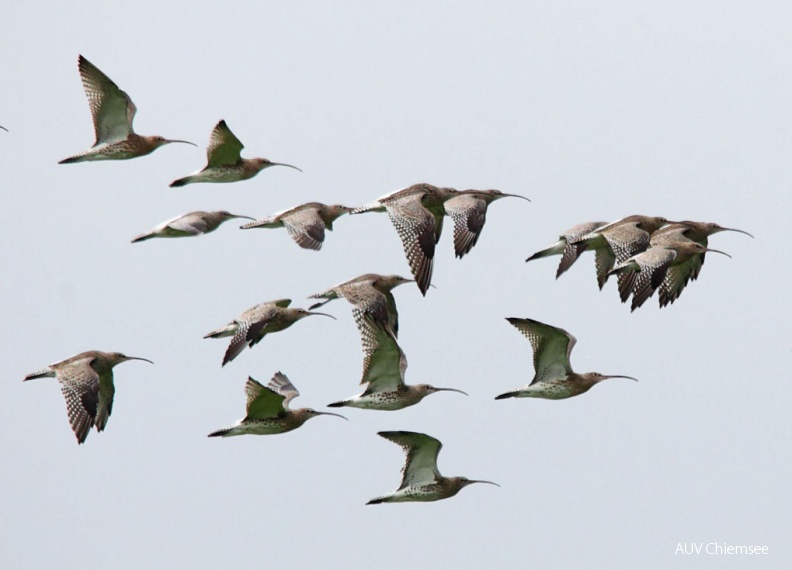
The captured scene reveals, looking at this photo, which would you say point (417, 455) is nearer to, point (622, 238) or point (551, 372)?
point (551, 372)

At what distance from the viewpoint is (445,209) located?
76.4 ft

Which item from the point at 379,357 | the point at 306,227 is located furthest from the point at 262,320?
the point at 379,357

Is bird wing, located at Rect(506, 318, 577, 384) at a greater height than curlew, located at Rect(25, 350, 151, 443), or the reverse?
bird wing, located at Rect(506, 318, 577, 384)

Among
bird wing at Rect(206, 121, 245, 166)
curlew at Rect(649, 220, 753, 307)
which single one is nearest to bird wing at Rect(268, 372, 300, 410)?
bird wing at Rect(206, 121, 245, 166)

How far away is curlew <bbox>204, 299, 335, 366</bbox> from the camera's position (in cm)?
2147

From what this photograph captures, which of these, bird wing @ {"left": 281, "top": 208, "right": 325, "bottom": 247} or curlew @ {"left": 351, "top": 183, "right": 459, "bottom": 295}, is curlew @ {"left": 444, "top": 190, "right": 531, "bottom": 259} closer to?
curlew @ {"left": 351, "top": 183, "right": 459, "bottom": 295}

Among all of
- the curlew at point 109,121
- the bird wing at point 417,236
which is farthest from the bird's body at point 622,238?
the curlew at point 109,121

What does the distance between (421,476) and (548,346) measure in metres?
2.23

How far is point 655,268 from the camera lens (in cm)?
2122

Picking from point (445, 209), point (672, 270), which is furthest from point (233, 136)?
point (672, 270)

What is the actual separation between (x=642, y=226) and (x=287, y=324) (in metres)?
4.89

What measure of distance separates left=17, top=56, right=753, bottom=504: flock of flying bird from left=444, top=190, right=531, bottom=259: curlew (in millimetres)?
19

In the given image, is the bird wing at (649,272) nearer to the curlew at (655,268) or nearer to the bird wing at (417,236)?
the curlew at (655,268)

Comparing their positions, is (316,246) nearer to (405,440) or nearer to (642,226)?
(405,440)
